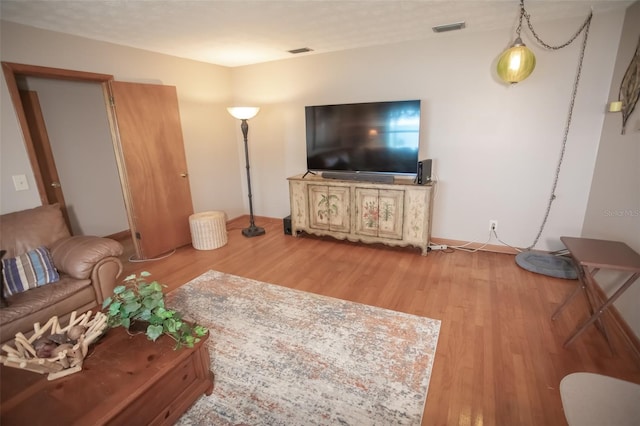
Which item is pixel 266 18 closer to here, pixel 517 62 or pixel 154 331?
pixel 517 62

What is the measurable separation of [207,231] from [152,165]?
3.22 ft

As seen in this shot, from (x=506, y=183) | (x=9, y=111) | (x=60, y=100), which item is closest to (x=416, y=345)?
(x=506, y=183)

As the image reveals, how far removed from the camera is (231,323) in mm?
2301

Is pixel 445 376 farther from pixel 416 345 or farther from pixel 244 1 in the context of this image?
pixel 244 1

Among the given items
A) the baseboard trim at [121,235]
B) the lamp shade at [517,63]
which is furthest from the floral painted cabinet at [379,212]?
the baseboard trim at [121,235]

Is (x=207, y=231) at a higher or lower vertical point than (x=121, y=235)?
higher

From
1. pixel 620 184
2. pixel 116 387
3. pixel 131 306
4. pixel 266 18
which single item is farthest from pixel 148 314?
pixel 620 184

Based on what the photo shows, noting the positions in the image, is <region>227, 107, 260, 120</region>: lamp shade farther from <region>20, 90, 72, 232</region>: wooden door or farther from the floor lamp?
<region>20, 90, 72, 232</region>: wooden door

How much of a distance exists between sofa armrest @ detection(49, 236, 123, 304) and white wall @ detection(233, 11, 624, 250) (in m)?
2.96

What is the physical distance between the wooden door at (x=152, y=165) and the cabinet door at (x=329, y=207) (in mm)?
1663

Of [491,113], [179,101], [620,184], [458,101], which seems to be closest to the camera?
[620,184]

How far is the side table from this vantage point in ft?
5.88

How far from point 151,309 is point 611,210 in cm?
339

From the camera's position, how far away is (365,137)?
3.46 meters
